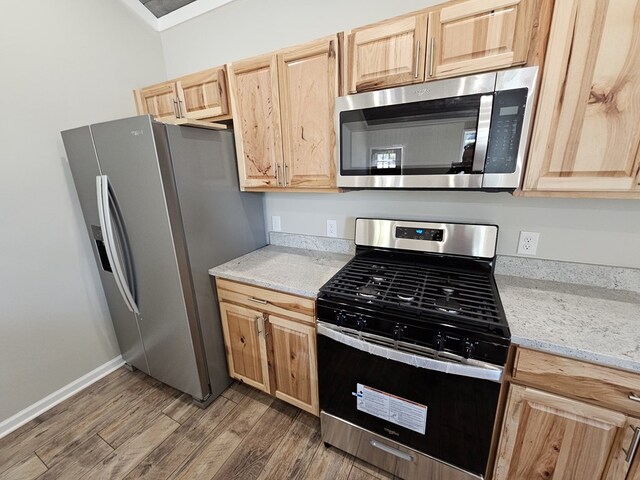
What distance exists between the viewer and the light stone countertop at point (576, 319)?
0.89m

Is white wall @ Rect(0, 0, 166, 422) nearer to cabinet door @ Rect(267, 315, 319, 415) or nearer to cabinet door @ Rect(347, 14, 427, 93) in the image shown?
cabinet door @ Rect(267, 315, 319, 415)

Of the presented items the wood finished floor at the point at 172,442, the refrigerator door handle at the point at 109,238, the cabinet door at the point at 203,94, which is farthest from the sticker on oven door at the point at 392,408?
the cabinet door at the point at 203,94

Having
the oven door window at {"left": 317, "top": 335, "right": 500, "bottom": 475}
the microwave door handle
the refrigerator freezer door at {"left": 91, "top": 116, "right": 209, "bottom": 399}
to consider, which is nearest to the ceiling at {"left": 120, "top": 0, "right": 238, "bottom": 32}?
the refrigerator freezer door at {"left": 91, "top": 116, "right": 209, "bottom": 399}

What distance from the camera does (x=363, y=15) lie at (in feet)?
4.87

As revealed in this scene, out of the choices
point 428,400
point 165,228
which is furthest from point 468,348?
point 165,228

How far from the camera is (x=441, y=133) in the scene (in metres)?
1.15

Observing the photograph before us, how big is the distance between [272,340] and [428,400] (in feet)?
2.82

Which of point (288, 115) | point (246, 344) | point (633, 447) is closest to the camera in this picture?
point (633, 447)

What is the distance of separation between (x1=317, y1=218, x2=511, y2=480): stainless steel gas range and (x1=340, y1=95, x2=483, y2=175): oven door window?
0.43 m

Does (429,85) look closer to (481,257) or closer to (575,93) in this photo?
(575,93)

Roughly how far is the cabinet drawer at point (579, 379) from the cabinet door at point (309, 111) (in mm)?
1124

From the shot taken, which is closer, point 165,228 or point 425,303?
point 425,303

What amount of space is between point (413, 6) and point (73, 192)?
234 cm

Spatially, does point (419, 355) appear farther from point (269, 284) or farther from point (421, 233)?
point (269, 284)
